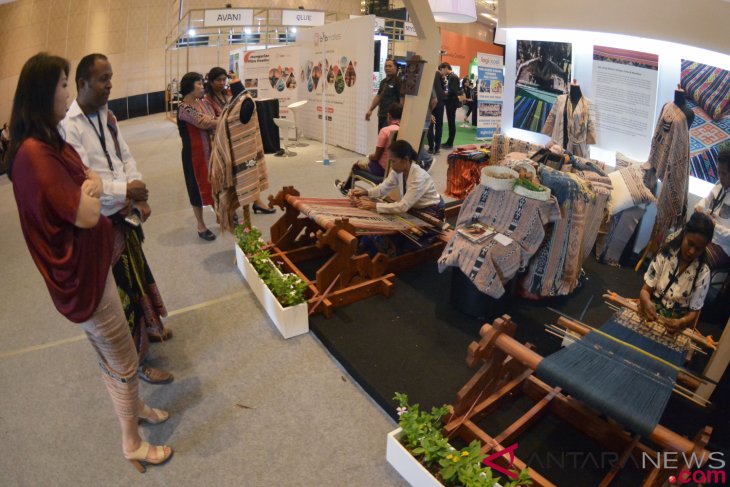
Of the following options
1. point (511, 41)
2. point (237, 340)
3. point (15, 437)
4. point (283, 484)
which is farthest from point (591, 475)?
point (511, 41)

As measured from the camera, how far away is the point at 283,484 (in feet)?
5.67

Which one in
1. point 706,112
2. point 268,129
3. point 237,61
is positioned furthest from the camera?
point 237,61

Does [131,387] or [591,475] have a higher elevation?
[131,387]

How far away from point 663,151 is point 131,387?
12.0 feet

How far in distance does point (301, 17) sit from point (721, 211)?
12223 mm

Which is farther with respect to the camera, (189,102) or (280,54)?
(280,54)

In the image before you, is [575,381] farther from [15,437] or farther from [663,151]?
[663,151]

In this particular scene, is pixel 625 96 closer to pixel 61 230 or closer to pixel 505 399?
pixel 505 399

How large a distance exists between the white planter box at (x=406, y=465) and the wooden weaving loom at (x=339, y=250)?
3.34ft

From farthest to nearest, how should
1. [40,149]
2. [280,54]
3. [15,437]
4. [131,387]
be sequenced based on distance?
[280,54]
[15,437]
[131,387]
[40,149]

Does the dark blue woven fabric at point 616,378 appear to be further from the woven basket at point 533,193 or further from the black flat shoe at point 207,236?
the black flat shoe at point 207,236

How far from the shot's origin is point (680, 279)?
2162mm

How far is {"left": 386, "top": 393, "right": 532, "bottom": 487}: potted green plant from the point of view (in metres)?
1.53

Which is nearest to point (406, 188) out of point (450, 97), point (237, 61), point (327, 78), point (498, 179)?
point (498, 179)
